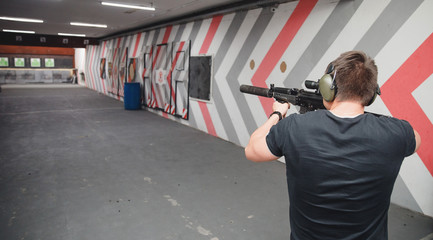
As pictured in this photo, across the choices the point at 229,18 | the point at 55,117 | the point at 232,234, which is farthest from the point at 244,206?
the point at 55,117

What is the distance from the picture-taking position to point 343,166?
3.14ft

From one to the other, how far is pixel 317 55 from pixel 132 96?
6.41 m

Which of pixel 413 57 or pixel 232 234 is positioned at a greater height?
pixel 413 57

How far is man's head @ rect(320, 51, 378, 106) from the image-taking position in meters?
1.00

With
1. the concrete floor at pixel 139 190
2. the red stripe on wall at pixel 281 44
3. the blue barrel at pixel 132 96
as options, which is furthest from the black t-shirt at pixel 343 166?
the blue barrel at pixel 132 96

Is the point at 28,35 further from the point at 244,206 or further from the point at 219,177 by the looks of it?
the point at 244,206

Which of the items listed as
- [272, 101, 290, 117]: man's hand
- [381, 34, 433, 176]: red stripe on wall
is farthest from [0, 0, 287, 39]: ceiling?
[272, 101, 290, 117]: man's hand

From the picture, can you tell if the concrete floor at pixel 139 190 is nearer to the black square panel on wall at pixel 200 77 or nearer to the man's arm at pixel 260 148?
the black square panel on wall at pixel 200 77

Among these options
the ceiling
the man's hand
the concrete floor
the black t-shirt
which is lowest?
the concrete floor

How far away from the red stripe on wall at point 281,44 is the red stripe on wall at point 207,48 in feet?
5.06

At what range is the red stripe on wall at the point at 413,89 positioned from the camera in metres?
2.77

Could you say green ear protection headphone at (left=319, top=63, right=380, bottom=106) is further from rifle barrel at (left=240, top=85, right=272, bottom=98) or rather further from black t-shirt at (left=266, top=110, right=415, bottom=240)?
rifle barrel at (left=240, top=85, right=272, bottom=98)

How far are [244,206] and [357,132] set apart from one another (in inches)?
85.3

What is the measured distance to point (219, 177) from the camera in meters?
3.69
